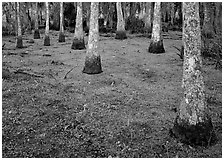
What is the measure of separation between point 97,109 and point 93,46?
3.70m

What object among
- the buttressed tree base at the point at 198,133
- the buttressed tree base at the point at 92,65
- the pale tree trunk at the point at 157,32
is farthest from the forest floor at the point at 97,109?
the pale tree trunk at the point at 157,32

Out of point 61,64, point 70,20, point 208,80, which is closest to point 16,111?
point 61,64

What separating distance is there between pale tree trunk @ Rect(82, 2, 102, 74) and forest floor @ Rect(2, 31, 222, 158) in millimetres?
330

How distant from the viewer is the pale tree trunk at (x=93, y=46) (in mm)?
9820

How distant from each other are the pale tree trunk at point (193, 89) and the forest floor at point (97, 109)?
0.91 feet

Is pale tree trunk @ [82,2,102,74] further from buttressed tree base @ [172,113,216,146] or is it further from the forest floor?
buttressed tree base @ [172,113,216,146]

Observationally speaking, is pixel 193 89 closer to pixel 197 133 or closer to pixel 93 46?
pixel 197 133

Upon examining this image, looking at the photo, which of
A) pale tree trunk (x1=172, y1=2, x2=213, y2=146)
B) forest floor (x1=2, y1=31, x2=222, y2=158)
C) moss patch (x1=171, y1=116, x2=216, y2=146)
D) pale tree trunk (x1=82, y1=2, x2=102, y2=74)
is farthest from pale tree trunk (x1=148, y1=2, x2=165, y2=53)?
moss patch (x1=171, y1=116, x2=216, y2=146)

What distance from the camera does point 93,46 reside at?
396 inches

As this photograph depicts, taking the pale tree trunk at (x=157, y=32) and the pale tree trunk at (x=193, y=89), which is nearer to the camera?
the pale tree trunk at (x=193, y=89)

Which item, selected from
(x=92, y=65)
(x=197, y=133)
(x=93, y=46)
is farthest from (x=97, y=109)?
(x=93, y=46)

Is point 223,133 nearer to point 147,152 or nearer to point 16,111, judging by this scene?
point 147,152

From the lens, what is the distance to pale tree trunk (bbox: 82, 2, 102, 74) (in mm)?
9820

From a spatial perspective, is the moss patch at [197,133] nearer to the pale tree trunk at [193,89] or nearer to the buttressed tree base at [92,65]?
the pale tree trunk at [193,89]
